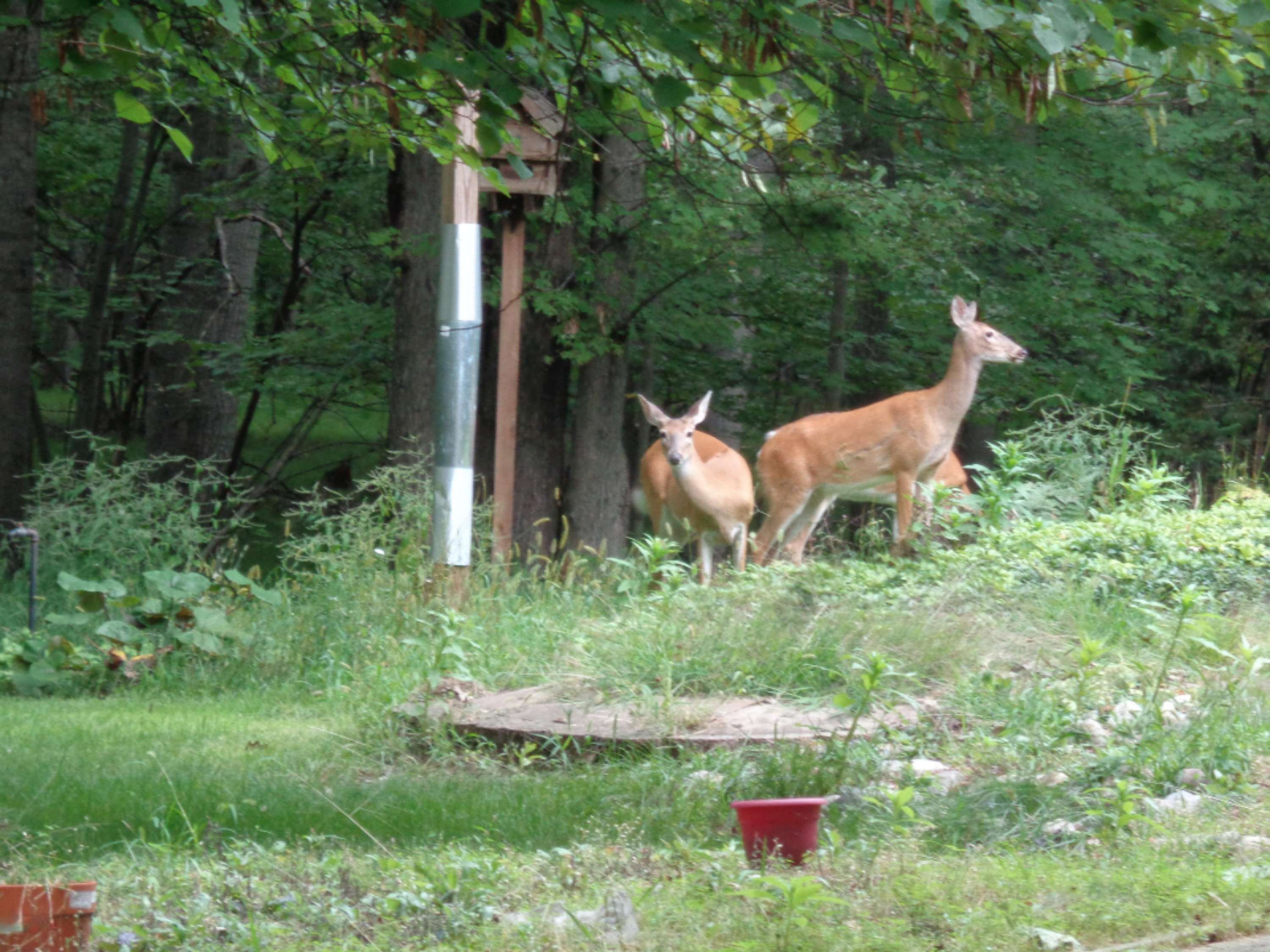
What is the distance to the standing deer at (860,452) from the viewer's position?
1213cm

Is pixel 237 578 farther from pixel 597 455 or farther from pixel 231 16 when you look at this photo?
pixel 597 455

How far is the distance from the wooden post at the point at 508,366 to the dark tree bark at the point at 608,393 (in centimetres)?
261

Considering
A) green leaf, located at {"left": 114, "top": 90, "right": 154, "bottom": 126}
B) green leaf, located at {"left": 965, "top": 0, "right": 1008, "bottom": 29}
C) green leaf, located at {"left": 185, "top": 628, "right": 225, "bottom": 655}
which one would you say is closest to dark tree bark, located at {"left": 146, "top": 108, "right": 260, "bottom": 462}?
green leaf, located at {"left": 185, "top": 628, "right": 225, "bottom": 655}

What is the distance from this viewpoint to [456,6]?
13.9ft

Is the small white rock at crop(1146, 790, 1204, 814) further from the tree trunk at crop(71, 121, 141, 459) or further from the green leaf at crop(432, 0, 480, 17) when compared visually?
the tree trunk at crop(71, 121, 141, 459)

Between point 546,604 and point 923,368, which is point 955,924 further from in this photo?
point 923,368

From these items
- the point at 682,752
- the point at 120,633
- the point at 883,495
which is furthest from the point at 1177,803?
the point at 883,495

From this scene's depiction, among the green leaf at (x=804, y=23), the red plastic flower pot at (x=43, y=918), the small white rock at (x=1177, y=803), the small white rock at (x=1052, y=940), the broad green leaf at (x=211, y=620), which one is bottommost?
the broad green leaf at (x=211, y=620)

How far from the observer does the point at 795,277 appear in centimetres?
1891

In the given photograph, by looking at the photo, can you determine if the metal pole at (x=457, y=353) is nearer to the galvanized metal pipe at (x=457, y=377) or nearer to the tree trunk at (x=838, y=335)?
the galvanized metal pipe at (x=457, y=377)

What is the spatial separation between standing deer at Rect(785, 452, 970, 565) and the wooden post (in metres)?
2.27

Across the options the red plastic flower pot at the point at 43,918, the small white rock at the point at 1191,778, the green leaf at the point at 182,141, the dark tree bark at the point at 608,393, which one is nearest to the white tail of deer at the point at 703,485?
the dark tree bark at the point at 608,393

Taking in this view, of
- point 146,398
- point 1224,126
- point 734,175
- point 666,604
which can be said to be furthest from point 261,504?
point 666,604

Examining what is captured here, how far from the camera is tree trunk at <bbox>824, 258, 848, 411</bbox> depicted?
17688 millimetres
